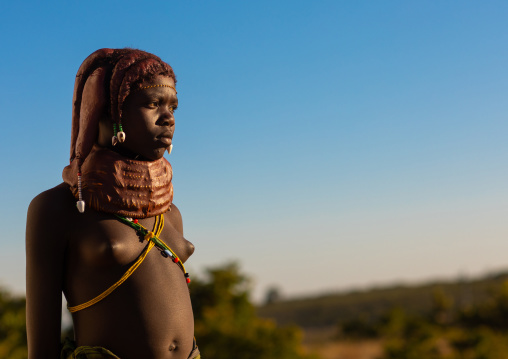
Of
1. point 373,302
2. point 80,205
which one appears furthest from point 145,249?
point 373,302

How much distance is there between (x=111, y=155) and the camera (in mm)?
3279

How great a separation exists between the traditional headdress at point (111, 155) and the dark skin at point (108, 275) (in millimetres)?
59

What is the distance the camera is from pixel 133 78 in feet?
10.8

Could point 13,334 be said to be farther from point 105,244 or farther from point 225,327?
point 105,244

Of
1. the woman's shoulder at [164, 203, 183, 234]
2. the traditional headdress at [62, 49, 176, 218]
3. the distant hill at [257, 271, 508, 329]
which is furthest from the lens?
the distant hill at [257, 271, 508, 329]

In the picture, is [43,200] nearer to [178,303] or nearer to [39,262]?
[39,262]

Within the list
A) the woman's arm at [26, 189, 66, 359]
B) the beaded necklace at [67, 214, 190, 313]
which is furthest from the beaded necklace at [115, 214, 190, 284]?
the woman's arm at [26, 189, 66, 359]

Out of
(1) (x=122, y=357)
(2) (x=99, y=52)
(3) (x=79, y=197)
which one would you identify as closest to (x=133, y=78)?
(2) (x=99, y=52)

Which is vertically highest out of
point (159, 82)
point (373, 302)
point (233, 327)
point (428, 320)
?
point (159, 82)

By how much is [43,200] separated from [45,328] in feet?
2.23

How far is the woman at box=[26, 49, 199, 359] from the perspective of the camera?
3.15m

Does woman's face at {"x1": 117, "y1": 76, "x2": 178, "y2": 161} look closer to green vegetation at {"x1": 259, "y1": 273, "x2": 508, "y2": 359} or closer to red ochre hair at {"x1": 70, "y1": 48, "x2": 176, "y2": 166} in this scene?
red ochre hair at {"x1": 70, "y1": 48, "x2": 176, "y2": 166}

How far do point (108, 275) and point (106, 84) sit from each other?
103 centimetres

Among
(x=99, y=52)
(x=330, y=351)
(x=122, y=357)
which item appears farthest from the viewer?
(x=330, y=351)
